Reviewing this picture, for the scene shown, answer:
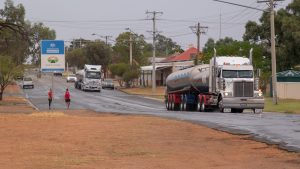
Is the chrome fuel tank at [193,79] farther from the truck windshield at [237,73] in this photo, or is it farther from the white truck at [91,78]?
the white truck at [91,78]

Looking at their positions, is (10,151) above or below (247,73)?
below

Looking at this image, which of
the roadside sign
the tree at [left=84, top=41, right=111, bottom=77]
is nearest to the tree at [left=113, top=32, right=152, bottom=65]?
the tree at [left=84, top=41, right=111, bottom=77]

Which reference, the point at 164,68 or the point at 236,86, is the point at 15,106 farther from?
the point at 164,68

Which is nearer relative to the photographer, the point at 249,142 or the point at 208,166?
the point at 208,166

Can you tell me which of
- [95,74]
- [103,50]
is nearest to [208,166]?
[95,74]

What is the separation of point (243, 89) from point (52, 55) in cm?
1281

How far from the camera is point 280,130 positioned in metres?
22.1

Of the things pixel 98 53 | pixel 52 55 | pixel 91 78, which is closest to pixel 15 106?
pixel 52 55

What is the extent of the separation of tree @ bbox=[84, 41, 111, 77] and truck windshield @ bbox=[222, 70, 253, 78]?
98.1 m

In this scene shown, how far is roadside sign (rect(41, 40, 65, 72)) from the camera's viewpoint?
137 feet

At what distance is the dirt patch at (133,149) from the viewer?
1418 cm

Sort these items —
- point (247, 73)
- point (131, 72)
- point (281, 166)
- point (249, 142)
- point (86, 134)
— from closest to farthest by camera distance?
point (281, 166), point (249, 142), point (86, 134), point (247, 73), point (131, 72)

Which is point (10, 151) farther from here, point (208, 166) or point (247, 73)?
point (247, 73)

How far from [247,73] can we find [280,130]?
58.2 ft
